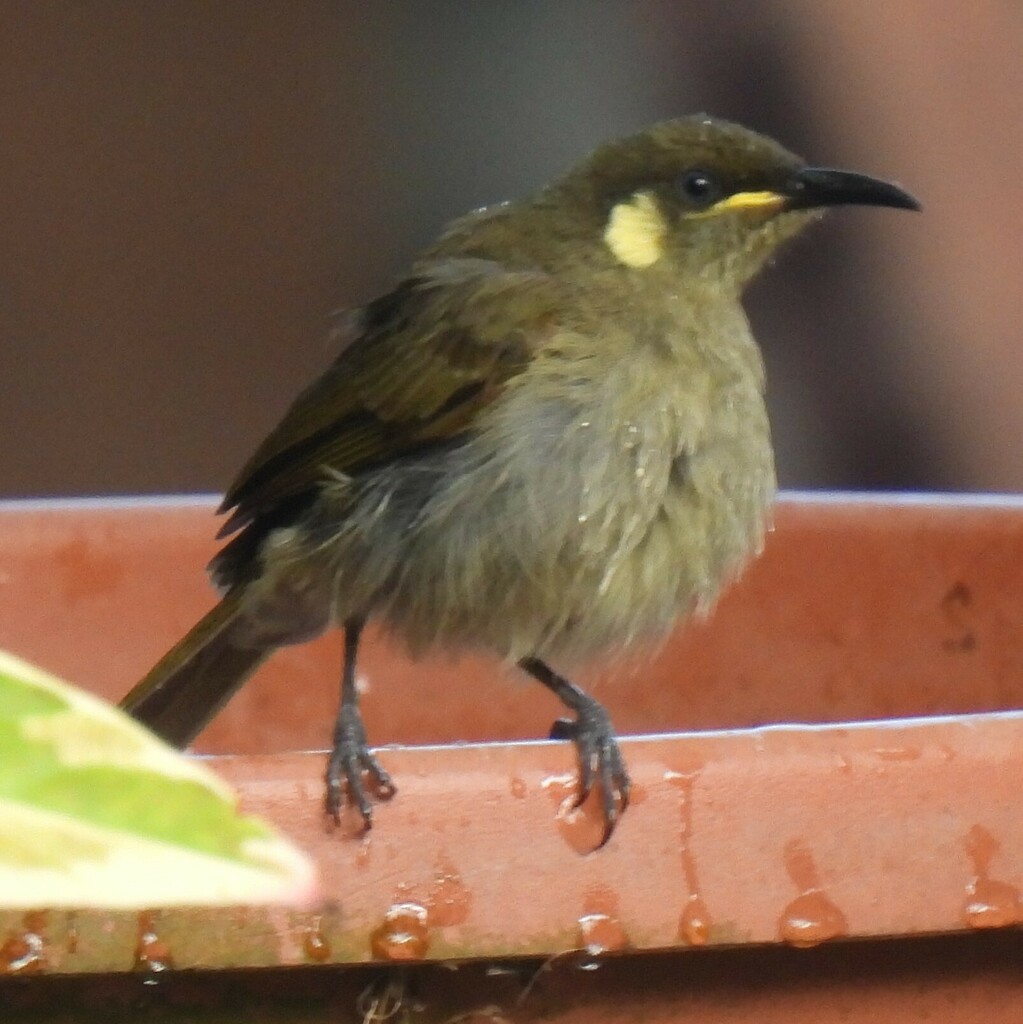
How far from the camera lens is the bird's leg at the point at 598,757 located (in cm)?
140

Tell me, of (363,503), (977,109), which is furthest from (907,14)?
(363,503)

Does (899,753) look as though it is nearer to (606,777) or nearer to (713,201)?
(606,777)

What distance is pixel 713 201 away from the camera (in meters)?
2.50

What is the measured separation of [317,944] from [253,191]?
400 cm

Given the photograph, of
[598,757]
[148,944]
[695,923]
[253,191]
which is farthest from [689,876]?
[253,191]

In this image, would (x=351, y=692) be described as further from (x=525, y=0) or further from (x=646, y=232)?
(x=525, y=0)

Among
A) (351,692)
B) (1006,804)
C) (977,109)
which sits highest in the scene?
(977,109)

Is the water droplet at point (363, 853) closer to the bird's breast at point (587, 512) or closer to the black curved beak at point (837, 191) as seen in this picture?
the bird's breast at point (587, 512)

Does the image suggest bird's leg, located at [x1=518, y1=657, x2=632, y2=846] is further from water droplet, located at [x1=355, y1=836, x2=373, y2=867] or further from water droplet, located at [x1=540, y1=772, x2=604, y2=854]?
water droplet, located at [x1=355, y1=836, x2=373, y2=867]

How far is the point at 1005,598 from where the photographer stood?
8.00 feet

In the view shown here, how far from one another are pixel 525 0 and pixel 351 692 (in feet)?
11.2

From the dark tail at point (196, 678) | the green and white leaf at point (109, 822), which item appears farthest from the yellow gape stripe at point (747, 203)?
the green and white leaf at point (109, 822)

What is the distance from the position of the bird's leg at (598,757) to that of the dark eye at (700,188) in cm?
72

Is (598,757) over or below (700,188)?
below
